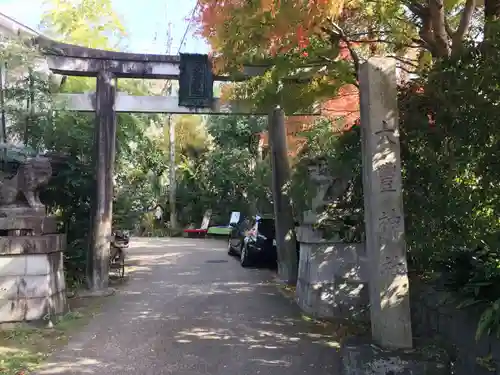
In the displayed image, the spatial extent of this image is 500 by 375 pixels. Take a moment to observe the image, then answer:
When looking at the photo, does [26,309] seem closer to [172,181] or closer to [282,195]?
[282,195]

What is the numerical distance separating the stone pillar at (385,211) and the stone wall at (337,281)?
8.95 feet

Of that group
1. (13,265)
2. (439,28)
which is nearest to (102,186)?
(13,265)

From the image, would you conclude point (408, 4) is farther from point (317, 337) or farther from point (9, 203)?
point (9, 203)

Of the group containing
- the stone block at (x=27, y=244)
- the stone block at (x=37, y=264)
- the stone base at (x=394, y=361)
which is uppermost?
the stone block at (x=27, y=244)

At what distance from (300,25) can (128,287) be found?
22.6 ft

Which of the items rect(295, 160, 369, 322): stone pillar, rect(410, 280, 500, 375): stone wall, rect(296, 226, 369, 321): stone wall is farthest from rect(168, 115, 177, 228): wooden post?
rect(410, 280, 500, 375): stone wall

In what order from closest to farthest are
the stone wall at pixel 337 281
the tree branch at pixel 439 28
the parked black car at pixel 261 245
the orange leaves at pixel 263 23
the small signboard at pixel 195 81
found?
the orange leaves at pixel 263 23 < the tree branch at pixel 439 28 < the stone wall at pixel 337 281 < the small signboard at pixel 195 81 < the parked black car at pixel 261 245

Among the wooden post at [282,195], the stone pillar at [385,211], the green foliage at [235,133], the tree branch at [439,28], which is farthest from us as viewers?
the green foliage at [235,133]

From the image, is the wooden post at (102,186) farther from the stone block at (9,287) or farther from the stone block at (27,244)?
the stone block at (9,287)

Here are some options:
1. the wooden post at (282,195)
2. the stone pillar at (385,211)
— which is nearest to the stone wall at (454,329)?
the stone pillar at (385,211)

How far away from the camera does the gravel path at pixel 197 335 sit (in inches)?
216

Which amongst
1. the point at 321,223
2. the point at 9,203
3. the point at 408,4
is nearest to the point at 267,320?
the point at 321,223

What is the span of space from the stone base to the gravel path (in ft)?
2.10

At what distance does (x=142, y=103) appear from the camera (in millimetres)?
10461
